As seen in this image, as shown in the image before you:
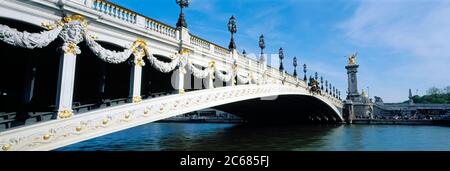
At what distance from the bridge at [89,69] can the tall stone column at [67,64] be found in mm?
27

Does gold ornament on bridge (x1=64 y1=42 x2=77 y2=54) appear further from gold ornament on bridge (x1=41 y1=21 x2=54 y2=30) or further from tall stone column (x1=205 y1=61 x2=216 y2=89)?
tall stone column (x1=205 y1=61 x2=216 y2=89)

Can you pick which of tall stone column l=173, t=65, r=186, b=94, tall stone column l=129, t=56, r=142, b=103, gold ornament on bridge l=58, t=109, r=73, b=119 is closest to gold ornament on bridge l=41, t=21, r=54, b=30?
gold ornament on bridge l=58, t=109, r=73, b=119

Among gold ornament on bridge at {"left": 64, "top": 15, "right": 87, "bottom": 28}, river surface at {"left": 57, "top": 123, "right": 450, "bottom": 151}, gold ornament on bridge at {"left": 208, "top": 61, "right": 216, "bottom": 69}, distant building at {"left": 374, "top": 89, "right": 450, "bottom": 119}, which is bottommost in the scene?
river surface at {"left": 57, "top": 123, "right": 450, "bottom": 151}

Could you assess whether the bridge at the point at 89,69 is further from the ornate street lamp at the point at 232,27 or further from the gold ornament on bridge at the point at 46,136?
the ornate street lamp at the point at 232,27

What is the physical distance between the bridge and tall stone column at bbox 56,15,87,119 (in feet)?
0.09

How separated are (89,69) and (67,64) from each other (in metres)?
4.51

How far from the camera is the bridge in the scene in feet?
25.6

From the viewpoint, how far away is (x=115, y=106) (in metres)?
9.78

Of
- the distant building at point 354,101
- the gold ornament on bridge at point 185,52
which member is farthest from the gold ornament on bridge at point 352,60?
the gold ornament on bridge at point 185,52

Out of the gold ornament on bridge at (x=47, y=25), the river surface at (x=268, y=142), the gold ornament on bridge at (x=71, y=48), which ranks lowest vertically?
the river surface at (x=268, y=142)

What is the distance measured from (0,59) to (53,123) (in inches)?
182

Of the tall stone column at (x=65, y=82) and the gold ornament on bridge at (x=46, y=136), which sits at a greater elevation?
the tall stone column at (x=65, y=82)

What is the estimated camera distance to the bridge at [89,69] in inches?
307
